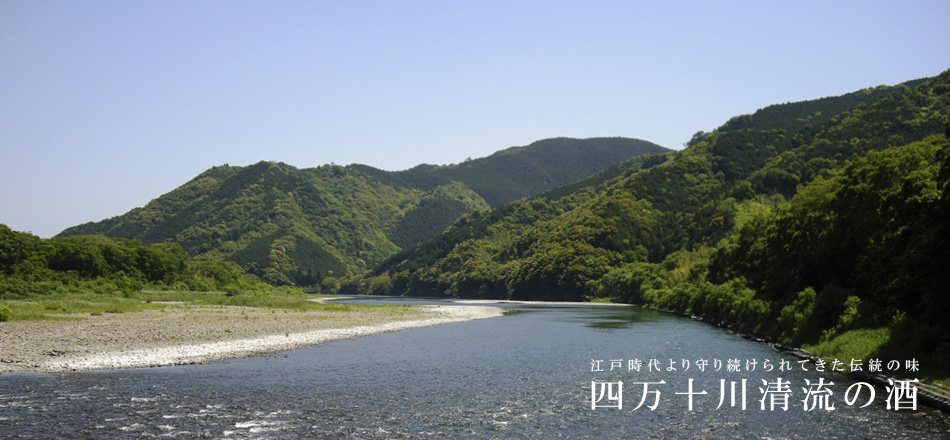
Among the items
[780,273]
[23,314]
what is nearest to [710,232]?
[780,273]

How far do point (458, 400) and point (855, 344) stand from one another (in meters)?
24.1

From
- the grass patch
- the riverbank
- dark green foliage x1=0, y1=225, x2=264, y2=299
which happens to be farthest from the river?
dark green foliage x1=0, y1=225, x2=264, y2=299

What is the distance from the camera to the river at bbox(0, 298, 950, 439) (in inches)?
976

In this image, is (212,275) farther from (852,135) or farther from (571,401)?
(852,135)

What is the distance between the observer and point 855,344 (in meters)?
39.2

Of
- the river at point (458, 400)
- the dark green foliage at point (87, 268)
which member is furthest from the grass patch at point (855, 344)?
the dark green foliage at point (87, 268)

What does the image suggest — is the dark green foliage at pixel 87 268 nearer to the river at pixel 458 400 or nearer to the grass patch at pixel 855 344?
the river at pixel 458 400

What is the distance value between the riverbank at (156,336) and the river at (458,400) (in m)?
3.02

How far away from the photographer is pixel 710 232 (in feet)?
570

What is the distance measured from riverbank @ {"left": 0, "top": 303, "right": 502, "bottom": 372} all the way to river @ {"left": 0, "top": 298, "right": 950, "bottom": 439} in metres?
3.02

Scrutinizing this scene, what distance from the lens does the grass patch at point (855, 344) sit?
122 ft

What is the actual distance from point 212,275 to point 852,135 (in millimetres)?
173312

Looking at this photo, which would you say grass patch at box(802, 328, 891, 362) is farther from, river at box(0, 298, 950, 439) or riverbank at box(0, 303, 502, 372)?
riverbank at box(0, 303, 502, 372)

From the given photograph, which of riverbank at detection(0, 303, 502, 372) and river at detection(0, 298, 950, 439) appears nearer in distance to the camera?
river at detection(0, 298, 950, 439)
